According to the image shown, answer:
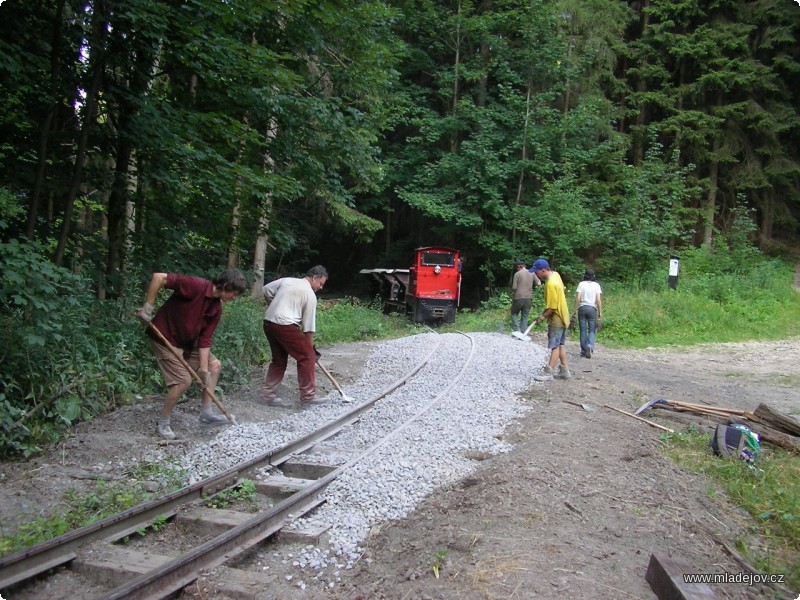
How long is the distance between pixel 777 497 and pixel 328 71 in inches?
414

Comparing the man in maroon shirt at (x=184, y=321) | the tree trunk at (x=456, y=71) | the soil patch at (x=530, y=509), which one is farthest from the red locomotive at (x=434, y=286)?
the man in maroon shirt at (x=184, y=321)

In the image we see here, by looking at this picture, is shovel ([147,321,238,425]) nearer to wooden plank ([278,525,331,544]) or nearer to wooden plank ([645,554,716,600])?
wooden plank ([278,525,331,544])

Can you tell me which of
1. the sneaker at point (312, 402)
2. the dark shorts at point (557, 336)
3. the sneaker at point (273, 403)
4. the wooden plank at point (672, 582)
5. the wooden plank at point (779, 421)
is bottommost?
the sneaker at point (273, 403)

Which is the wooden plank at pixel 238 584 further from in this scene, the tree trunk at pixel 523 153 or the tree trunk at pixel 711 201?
the tree trunk at pixel 711 201

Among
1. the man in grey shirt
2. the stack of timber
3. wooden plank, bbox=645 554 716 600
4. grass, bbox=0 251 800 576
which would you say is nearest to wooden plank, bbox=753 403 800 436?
the stack of timber

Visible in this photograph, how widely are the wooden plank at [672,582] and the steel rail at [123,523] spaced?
3272 millimetres

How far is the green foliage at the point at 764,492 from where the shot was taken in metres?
4.07

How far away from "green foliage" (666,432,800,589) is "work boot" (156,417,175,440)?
5.12 meters

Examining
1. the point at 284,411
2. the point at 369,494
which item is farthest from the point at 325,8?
the point at 369,494

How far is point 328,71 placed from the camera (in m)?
11.9

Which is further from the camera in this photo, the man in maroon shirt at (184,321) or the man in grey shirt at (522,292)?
the man in grey shirt at (522,292)

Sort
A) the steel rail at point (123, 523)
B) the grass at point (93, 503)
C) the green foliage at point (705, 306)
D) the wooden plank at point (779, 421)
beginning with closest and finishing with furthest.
Result: the steel rail at point (123, 523)
the grass at point (93, 503)
the wooden plank at point (779, 421)
the green foliage at point (705, 306)

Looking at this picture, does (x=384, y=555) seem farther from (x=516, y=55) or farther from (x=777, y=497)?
(x=516, y=55)

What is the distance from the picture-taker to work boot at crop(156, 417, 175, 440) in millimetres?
5967
